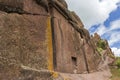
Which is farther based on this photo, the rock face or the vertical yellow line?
the vertical yellow line

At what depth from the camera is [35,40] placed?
1614 cm

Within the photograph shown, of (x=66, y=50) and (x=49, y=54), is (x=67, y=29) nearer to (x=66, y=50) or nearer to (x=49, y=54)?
A: (x=66, y=50)

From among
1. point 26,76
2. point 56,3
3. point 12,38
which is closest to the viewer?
point 26,76

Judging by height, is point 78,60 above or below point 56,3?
below

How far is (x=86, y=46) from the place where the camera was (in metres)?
23.8

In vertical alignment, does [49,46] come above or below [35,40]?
below

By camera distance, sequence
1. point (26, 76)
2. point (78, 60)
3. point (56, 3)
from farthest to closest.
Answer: point (78, 60) < point (56, 3) < point (26, 76)

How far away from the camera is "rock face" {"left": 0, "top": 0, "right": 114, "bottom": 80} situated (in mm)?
14473

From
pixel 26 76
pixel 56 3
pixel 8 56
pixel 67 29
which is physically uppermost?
pixel 56 3

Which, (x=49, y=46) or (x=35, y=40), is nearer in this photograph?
(x=35, y=40)

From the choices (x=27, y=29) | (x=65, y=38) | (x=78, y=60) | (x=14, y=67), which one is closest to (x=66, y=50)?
(x=65, y=38)

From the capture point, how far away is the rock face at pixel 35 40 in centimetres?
1447

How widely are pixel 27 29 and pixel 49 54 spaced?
2057mm

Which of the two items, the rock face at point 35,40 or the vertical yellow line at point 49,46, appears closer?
the rock face at point 35,40
